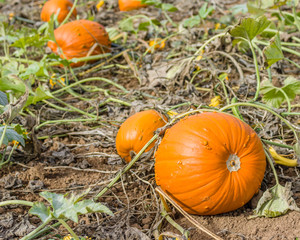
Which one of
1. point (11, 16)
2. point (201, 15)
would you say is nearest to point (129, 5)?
point (11, 16)

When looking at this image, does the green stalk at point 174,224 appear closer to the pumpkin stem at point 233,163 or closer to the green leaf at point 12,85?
the pumpkin stem at point 233,163

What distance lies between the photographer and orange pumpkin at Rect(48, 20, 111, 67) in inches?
167

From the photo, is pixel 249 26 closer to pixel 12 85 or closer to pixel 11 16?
pixel 12 85

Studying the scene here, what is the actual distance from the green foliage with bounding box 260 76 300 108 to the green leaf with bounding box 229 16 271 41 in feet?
1.44

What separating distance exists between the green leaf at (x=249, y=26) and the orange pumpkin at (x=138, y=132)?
27.1 inches

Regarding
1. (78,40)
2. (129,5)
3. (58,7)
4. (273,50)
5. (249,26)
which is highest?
(249,26)

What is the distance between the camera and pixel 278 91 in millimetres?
2971

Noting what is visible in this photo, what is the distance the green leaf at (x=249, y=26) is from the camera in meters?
2.54

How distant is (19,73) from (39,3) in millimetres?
3648

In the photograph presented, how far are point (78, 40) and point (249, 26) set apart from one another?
214 centimetres

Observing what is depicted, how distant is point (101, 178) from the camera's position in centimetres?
262

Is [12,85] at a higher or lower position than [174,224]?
higher

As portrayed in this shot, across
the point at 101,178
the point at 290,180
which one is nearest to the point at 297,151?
the point at 290,180

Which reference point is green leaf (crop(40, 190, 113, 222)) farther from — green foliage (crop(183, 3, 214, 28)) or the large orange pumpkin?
green foliage (crop(183, 3, 214, 28))
